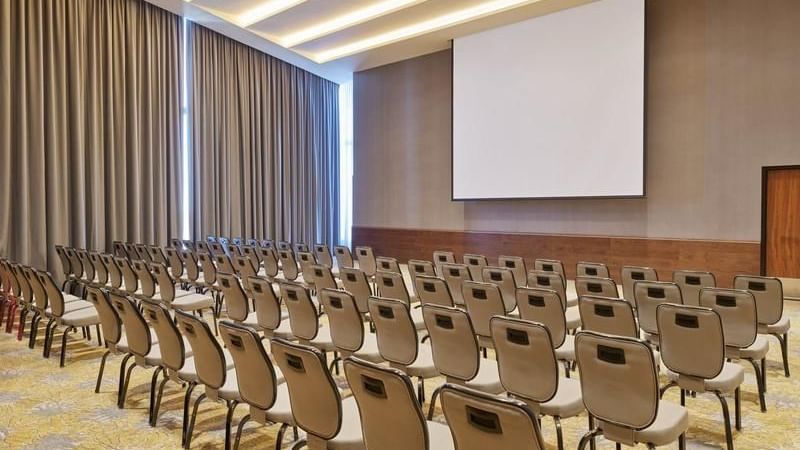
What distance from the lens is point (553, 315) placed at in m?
3.72

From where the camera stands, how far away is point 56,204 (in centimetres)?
837

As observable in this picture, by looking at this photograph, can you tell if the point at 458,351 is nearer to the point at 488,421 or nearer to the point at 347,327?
the point at 347,327

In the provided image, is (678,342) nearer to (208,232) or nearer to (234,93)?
(208,232)

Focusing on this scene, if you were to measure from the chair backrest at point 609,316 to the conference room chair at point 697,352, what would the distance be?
194 millimetres

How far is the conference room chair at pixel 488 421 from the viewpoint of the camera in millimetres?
1702

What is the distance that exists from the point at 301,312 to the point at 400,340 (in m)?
0.94

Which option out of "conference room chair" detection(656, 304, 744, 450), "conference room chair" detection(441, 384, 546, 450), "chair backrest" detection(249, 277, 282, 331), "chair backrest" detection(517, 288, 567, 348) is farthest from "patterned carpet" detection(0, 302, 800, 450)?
"conference room chair" detection(441, 384, 546, 450)

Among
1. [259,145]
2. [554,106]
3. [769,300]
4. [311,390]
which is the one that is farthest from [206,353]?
[259,145]

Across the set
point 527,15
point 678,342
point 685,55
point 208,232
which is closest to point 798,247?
point 685,55

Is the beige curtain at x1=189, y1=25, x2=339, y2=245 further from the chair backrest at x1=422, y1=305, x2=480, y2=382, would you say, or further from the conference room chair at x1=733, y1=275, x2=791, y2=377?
the conference room chair at x1=733, y1=275, x2=791, y2=377

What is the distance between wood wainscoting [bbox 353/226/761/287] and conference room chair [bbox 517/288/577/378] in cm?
609

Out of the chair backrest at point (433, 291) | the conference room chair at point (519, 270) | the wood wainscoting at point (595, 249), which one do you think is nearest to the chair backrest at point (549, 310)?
the chair backrest at point (433, 291)

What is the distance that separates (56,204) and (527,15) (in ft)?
27.5

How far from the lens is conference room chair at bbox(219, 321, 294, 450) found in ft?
8.45
